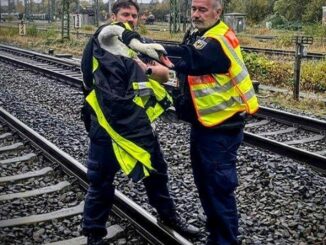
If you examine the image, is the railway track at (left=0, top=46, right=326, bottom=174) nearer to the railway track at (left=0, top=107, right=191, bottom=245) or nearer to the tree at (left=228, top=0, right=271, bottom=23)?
the railway track at (left=0, top=107, right=191, bottom=245)

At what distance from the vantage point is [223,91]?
3.60 m

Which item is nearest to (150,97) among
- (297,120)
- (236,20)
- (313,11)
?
(297,120)

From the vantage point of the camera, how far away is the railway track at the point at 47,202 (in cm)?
427

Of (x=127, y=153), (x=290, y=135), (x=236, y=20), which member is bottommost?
(x=290, y=135)

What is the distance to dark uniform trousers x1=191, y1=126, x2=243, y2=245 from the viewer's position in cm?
368

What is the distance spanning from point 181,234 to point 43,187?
1948mm

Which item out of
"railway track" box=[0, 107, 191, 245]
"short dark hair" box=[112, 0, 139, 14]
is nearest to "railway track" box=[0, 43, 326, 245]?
"railway track" box=[0, 107, 191, 245]

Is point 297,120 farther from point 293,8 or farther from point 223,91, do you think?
point 293,8

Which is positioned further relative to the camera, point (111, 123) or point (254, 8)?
point (254, 8)

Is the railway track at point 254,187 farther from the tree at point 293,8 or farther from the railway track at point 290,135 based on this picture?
the tree at point 293,8

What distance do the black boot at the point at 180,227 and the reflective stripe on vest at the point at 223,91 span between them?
1.04 metres

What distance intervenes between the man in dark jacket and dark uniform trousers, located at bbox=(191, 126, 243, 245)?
1.35 feet

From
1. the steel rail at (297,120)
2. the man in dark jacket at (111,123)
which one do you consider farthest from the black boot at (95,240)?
the steel rail at (297,120)

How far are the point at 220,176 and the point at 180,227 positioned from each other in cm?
80
